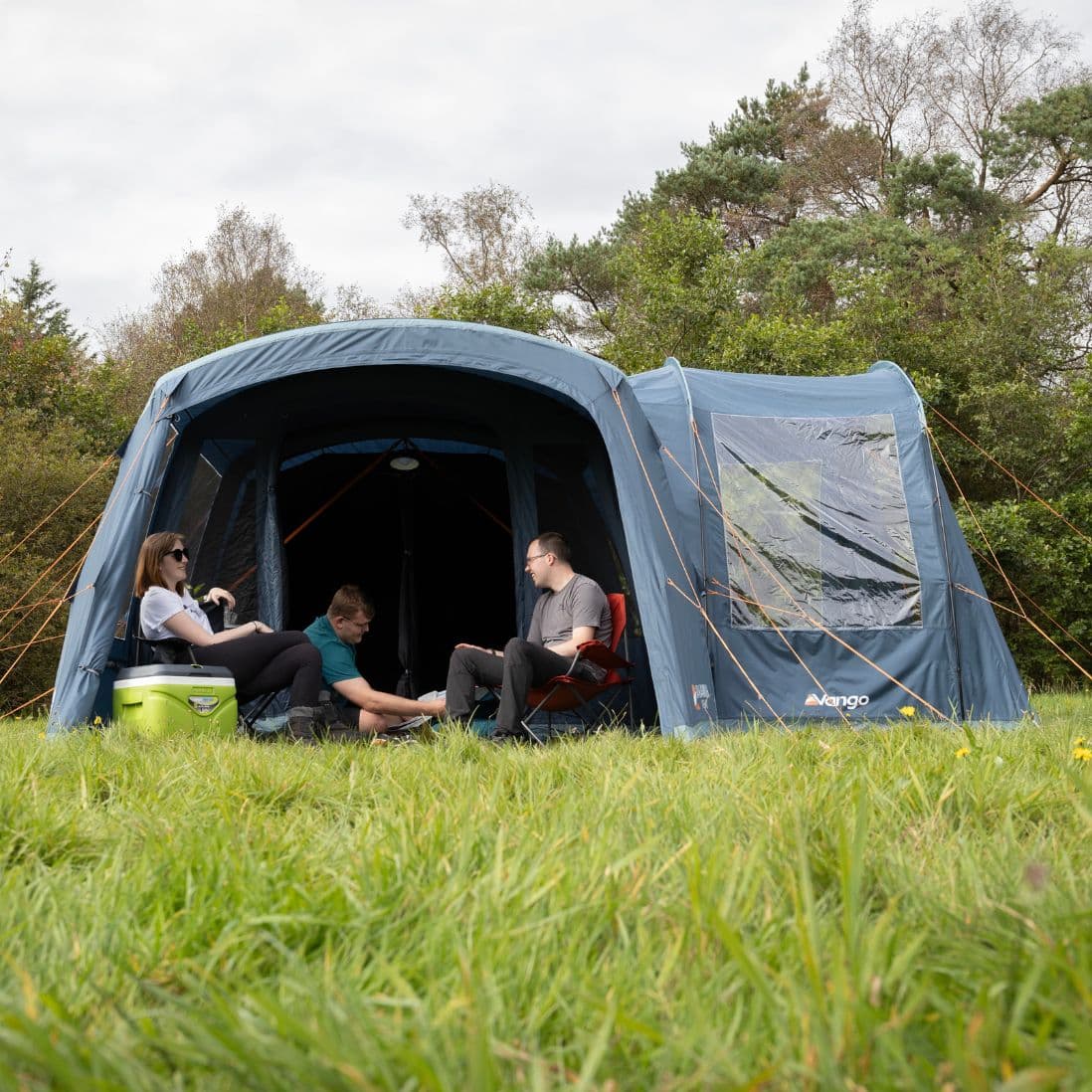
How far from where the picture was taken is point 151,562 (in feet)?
15.4

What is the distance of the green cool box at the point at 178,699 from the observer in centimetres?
409

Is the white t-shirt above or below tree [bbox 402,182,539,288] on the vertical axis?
below

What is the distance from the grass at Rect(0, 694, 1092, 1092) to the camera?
0.93 meters

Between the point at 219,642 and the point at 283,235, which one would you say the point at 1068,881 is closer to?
the point at 219,642

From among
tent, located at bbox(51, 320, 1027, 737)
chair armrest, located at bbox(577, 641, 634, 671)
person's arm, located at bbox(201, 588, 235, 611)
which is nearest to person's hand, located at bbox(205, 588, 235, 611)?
person's arm, located at bbox(201, 588, 235, 611)

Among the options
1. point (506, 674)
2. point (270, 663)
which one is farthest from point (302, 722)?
point (506, 674)

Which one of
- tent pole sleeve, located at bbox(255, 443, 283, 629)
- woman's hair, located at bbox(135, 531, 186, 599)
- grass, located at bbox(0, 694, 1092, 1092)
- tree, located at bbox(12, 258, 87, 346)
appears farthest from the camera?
tree, located at bbox(12, 258, 87, 346)

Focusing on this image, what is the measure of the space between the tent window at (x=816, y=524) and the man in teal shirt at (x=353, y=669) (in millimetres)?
1642

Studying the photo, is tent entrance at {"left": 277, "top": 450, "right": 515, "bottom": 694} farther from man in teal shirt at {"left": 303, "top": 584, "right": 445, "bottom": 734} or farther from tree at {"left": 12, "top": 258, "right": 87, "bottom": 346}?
tree at {"left": 12, "top": 258, "right": 87, "bottom": 346}

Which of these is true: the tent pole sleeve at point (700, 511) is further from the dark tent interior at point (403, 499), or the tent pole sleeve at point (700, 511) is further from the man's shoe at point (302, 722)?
the man's shoe at point (302, 722)

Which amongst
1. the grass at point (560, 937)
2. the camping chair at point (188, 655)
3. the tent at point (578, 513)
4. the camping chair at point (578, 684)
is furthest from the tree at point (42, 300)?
the grass at point (560, 937)

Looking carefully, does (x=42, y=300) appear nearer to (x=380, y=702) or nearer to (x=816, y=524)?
(x=380, y=702)

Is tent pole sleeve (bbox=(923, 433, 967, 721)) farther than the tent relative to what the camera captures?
Yes

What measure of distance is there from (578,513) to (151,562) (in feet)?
7.40
